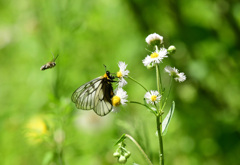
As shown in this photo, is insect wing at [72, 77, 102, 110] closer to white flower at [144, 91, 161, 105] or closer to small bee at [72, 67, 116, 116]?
small bee at [72, 67, 116, 116]

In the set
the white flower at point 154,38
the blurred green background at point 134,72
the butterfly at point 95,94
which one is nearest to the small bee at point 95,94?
the butterfly at point 95,94

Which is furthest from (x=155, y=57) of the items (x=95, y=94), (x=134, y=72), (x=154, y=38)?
(x=134, y=72)

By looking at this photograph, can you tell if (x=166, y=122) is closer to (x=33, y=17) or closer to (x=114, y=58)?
(x=114, y=58)

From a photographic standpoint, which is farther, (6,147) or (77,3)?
(77,3)

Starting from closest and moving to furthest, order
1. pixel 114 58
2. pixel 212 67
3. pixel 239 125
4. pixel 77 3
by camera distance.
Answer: pixel 239 125 < pixel 212 67 < pixel 114 58 < pixel 77 3

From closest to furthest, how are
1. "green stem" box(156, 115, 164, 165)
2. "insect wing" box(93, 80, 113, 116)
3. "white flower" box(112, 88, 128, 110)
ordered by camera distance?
"green stem" box(156, 115, 164, 165) < "white flower" box(112, 88, 128, 110) < "insect wing" box(93, 80, 113, 116)

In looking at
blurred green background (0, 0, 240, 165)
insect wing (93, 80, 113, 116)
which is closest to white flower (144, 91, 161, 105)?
insect wing (93, 80, 113, 116)

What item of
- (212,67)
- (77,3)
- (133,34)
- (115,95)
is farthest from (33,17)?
(115,95)

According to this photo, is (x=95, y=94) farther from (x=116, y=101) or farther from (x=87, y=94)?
(x=116, y=101)
